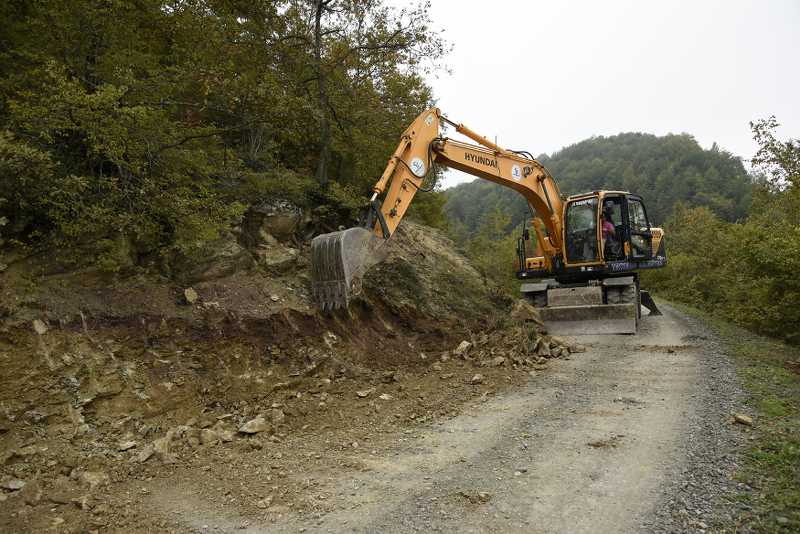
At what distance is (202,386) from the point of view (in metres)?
5.35

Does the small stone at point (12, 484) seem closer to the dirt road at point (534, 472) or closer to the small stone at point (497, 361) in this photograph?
the dirt road at point (534, 472)

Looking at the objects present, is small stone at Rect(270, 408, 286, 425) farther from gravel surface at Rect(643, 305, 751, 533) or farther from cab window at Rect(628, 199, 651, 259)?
cab window at Rect(628, 199, 651, 259)

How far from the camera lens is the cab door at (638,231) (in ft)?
34.1

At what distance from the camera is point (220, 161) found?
7.26 meters

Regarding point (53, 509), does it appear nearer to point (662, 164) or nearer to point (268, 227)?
point (268, 227)

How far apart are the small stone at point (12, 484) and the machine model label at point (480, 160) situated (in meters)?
7.39

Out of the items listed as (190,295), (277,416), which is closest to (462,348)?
(277,416)

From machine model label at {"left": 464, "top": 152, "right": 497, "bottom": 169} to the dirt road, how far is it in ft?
14.2

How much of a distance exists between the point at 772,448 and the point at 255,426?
16.1ft

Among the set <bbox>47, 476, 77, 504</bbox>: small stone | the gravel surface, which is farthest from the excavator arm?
the gravel surface

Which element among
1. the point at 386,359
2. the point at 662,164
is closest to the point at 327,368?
the point at 386,359

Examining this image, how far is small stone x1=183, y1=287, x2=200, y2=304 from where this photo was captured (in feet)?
19.5

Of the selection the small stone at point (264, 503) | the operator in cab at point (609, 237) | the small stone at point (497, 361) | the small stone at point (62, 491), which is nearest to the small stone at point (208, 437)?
the small stone at point (62, 491)

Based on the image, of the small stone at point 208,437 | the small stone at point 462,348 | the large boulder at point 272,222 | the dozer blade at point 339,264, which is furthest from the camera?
the small stone at point 462,348
